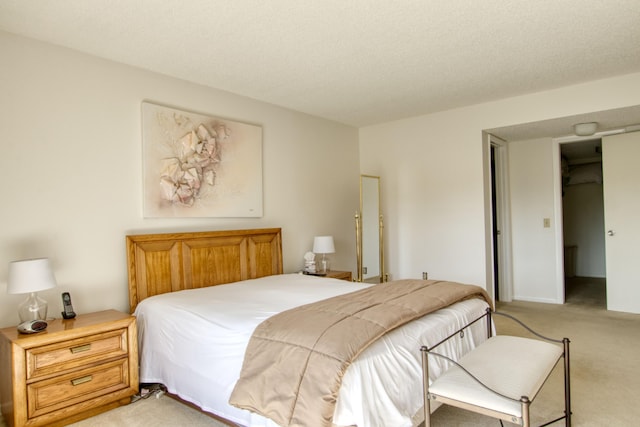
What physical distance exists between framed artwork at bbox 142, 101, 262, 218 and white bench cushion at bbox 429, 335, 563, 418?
2.56 m

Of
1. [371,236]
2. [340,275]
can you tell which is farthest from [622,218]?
[340,275]

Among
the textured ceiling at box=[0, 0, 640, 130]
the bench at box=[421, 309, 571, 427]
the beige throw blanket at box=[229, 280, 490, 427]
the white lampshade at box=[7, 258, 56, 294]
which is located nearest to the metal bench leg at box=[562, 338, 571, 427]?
the bench at box=[421, 309, 571, 427]

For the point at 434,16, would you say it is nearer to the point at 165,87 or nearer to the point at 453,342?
the point at 453,342

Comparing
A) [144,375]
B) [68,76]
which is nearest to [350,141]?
[68,76]

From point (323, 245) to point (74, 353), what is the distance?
2.65 m

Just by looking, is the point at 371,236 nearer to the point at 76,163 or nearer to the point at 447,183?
the point at 447,183

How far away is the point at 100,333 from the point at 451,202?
395 cm

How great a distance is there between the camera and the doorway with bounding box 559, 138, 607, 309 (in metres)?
7.13

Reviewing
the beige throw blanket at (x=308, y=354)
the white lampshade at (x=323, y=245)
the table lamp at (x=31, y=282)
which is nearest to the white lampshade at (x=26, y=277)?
the table lamp at (x=31, y=282)

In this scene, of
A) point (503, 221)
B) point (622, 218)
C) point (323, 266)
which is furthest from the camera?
point (503, 221)

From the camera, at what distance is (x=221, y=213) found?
3.87 m

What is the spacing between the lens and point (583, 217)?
302 inches

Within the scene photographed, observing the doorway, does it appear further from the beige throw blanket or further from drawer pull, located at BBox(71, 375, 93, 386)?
drawer pull, located at BBox(71, 375, 93, 386)

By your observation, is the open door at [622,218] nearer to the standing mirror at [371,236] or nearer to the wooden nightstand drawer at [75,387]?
the standing mirror at [371,236]
